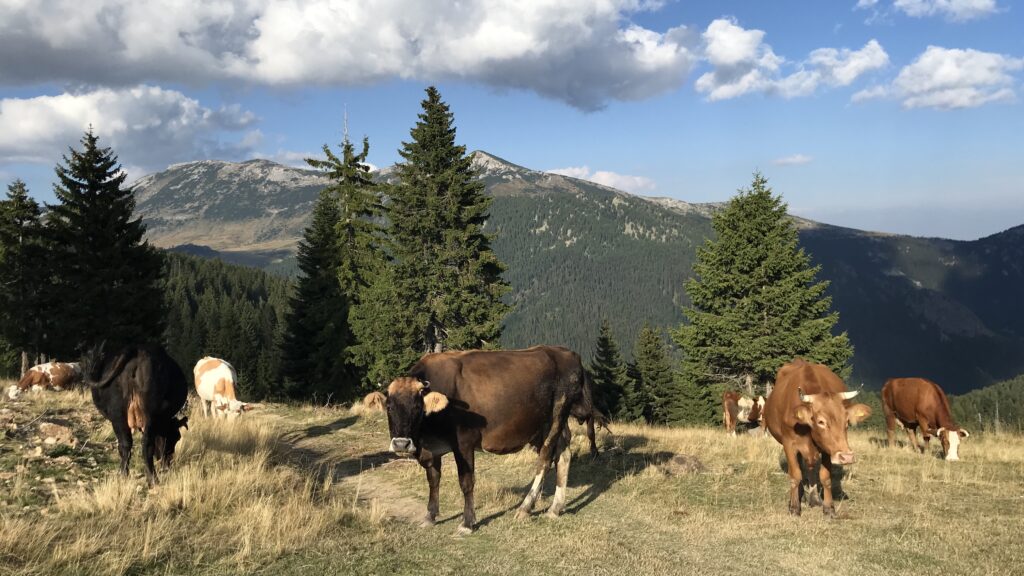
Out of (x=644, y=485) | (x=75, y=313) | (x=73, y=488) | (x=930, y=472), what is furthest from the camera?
(x=75, y=313)

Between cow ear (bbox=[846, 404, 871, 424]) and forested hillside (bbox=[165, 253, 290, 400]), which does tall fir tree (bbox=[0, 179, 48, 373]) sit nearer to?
forested hillside (bbox=[165, 253, 290, 400])

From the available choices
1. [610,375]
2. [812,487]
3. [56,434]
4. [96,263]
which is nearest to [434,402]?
[812,487]

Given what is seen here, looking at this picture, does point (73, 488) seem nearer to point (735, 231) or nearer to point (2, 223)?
point (735, 231)

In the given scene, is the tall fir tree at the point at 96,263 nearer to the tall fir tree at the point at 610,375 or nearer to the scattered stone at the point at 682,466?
the scattered stone at the point at 682,466

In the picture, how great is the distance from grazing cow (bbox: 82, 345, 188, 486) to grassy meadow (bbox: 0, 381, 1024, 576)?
58 centimetres

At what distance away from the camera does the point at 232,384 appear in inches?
632

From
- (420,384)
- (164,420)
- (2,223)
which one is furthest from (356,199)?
(420,384)

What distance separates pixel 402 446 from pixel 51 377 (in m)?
18.0

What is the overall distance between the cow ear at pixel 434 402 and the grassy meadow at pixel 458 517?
1619mm

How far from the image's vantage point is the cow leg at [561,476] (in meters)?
8.70

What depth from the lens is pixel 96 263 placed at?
2820 cm

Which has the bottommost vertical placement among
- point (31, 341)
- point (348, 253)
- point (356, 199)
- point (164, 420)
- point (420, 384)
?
point (31, 341)

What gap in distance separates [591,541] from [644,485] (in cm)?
352

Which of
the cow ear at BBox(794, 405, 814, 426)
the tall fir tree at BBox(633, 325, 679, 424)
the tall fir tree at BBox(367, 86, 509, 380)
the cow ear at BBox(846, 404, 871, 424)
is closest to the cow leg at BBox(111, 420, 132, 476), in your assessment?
the cow ear at BBox(794, 405, 814, 426)
